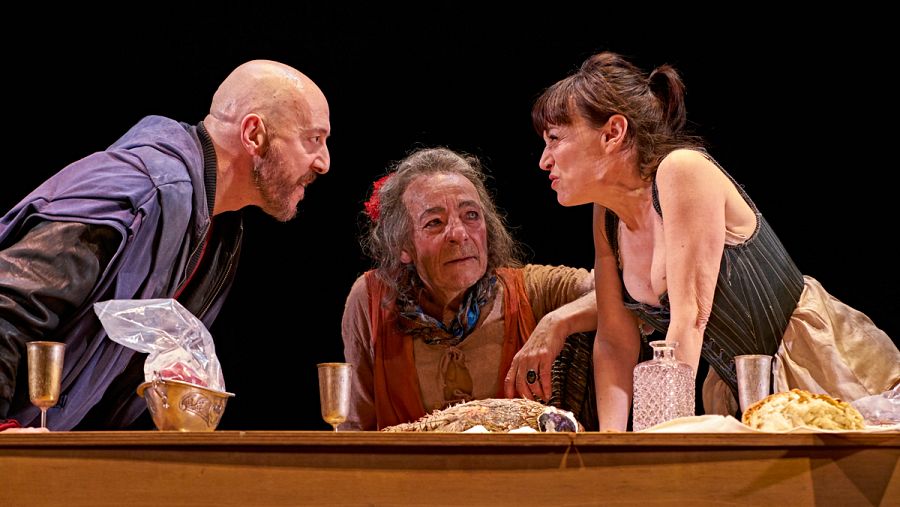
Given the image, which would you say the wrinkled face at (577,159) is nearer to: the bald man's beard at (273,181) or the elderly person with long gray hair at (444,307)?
the elderly person with long gray hair at (444,307)

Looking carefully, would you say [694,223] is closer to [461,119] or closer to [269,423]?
[461,119]

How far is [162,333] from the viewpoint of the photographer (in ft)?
6.57

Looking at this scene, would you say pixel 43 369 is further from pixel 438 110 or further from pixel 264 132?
pixel 438 110

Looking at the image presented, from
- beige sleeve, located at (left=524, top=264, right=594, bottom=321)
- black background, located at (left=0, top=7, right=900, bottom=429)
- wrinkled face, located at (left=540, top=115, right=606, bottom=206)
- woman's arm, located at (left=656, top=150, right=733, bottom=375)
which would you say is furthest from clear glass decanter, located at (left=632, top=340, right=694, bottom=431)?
black background, located at (left=0, top=7, right=900, bottom=429)

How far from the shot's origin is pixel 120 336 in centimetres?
200

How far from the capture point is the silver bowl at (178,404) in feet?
5.87

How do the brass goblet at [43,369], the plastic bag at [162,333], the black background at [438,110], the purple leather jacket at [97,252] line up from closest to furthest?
the brass goblet at [43,369], the plastic bag at [162,333], the purple leather jacket at [97,252], the black background at [438,110]

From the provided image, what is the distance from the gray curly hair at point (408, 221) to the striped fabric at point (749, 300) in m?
0.92

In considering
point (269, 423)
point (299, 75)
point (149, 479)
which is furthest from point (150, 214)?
point (269, 423)

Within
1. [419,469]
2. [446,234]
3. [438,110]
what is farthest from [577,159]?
[419,469]

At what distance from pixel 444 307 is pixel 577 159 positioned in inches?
Answer: 32.1

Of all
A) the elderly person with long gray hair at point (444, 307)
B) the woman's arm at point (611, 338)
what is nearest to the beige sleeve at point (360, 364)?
the elderly person with long gray hair at point (444, 307)

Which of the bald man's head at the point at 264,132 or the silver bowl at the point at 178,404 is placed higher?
the bald man's head at the point at 264,132

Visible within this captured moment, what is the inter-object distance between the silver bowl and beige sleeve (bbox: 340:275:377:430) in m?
1.28
